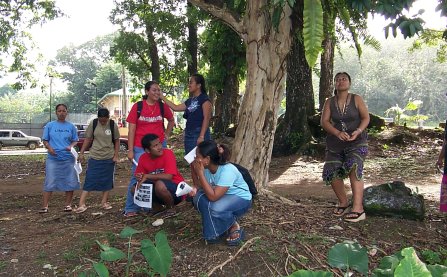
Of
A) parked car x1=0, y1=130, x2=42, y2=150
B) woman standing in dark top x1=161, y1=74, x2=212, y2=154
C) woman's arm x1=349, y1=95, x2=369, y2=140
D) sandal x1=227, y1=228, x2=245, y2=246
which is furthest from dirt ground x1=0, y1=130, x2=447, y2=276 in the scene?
parked car x1=0, y1=130, x2=42, y2=150

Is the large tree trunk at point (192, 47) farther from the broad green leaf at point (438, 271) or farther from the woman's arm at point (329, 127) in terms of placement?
the broad green leaf at point (438, 271)

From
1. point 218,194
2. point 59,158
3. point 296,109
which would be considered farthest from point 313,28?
point 296,109

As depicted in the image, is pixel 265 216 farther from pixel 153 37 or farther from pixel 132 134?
pixel 153 37

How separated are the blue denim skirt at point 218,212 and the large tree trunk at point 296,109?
7945 mm

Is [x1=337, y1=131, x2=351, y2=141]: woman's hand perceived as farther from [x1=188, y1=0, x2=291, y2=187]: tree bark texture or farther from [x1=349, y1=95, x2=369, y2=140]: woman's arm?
[x1=188, y1=0, x2=291, y2=187]: tree bark texture

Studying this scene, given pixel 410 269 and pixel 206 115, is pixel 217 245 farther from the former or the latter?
pixel 410 269

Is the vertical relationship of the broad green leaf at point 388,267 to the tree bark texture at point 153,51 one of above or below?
below

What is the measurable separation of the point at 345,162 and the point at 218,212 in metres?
1.71

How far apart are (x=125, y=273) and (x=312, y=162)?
794 cm

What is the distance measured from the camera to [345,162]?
199 inches

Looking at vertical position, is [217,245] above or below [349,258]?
below

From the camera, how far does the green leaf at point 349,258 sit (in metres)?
2.61

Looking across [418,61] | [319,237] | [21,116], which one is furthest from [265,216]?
[418,61]

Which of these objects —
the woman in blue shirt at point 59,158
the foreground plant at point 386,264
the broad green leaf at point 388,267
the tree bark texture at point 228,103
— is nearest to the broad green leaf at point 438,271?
the foreground plant at point 386,264
